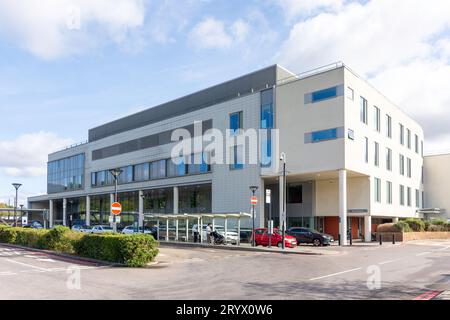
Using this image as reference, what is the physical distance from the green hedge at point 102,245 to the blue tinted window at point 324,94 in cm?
2464

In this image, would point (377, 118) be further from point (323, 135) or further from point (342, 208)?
point (342, 208)

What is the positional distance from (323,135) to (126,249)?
25460mm

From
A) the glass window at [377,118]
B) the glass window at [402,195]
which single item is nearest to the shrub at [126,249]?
the glass window at [377,118]

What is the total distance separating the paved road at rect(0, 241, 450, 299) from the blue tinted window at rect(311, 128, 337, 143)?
63.3ft

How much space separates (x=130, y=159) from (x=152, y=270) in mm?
46106

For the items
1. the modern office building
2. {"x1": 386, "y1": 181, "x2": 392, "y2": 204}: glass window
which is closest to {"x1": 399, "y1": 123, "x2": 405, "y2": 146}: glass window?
the modern office building

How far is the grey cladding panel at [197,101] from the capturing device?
46.7 meters

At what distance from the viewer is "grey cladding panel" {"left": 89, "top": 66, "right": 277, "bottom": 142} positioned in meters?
46.7

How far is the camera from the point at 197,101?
53.7 meters

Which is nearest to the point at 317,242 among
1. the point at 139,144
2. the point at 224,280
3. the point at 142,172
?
the point at 224,280

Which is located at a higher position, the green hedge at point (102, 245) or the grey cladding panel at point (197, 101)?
the grey cladding panel at point (197, 101)

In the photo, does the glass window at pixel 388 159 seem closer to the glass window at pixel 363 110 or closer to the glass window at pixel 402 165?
the glass window at pixel 402 165

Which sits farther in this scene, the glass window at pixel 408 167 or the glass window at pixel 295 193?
the glass window at pixel 408 167
